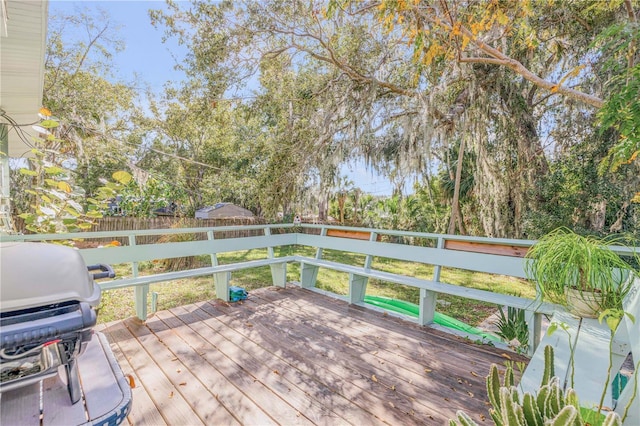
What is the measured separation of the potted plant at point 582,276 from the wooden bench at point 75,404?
1.85 metres

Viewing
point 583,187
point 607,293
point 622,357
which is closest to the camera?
point 622,357

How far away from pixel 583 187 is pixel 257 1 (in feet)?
19.6

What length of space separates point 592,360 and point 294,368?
1.54 meters

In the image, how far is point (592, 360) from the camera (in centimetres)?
118

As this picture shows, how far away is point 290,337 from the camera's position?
2.42 metres

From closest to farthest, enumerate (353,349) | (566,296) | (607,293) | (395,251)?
(607,293) → (566,296) → (353,349) → (395,251)

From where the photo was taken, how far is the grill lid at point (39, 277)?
0.74 meters

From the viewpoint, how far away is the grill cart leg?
0.82 metres

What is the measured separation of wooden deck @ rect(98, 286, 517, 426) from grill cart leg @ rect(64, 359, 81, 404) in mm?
828

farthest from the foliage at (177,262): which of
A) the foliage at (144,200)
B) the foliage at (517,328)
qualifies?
the foliage at (517,328)

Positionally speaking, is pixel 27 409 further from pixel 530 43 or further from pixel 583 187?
pixel 583 187

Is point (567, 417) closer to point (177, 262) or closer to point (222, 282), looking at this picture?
point (222, 282)

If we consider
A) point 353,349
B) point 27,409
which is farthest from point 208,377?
point 27,409

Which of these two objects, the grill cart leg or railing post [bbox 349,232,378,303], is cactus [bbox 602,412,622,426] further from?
railing post [bbox 349,232,378,303]
